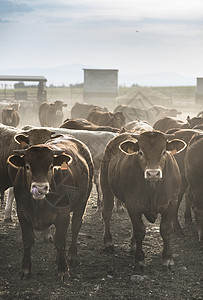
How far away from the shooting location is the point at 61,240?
5191 mm

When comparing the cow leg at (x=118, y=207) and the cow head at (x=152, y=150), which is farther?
the cow leg at (x=118, y=207)

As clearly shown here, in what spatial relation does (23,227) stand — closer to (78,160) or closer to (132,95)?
(78,160)

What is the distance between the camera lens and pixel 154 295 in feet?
16.3

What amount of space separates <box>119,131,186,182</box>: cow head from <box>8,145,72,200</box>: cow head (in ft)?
2.79

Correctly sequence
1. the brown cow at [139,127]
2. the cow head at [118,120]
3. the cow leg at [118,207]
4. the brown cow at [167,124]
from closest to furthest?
the cow leg at [118,207] < the brown cow at [139,127] < the brown cow at [167,124] < the cow head at [118,120]

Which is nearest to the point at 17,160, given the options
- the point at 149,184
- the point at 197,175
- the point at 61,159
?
the point at 61,159

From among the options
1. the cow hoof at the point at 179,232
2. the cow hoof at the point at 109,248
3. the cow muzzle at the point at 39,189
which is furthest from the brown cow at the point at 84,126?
→ the cow muzzle at the point at 39,189

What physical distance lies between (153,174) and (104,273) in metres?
1.34

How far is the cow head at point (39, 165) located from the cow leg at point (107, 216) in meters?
1.76

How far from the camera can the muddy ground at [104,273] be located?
4.98 m

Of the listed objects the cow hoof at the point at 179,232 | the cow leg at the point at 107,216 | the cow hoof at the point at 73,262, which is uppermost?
the cow leg at the point at 107,216

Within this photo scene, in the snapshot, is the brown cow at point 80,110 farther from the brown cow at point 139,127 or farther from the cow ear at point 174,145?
the cow ear at point 174,145

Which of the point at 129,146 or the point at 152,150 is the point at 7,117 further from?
the point at 152,150

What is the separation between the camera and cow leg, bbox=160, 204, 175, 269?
560 centimetres
